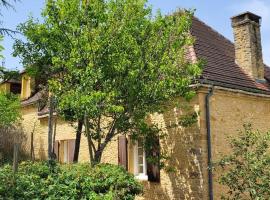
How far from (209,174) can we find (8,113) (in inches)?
444

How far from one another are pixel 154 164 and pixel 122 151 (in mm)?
1677

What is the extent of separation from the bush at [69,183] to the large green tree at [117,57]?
58.0 inches

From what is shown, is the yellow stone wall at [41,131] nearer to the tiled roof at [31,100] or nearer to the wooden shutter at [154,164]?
the tiled roof at [31,100]

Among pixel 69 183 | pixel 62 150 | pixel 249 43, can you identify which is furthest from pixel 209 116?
pixel 62 150

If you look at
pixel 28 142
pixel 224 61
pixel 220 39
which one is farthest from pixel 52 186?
pixel 28 142

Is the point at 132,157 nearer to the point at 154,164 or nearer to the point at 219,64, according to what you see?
the point at 154,164

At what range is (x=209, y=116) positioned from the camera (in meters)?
11.5

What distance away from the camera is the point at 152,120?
12734mm

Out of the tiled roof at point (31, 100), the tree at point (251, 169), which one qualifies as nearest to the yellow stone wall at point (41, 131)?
the tiled roof at point (31, 100)

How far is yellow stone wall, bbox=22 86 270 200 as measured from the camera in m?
11.2

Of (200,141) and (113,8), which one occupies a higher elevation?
(113,8)

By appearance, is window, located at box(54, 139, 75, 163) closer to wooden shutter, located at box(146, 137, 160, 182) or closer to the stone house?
the stone house

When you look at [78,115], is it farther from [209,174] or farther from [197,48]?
[197,48]

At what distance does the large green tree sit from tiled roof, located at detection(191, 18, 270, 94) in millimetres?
1834
